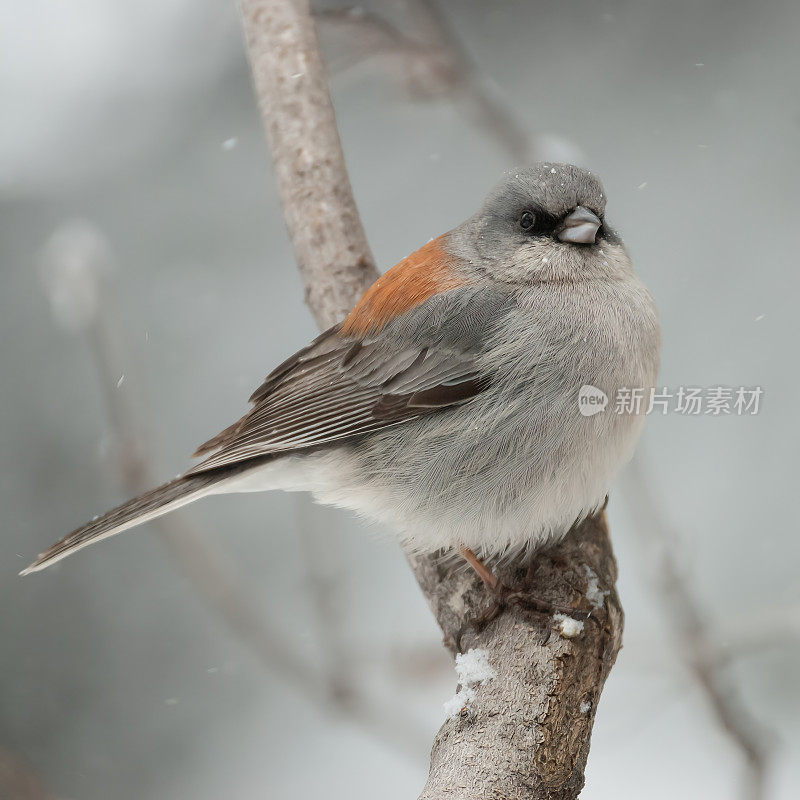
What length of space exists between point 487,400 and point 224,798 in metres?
2.90

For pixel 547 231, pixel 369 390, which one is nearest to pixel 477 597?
pixel 369 390

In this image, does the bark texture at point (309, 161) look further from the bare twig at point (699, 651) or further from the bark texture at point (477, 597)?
the bare twig at point (699, 651)

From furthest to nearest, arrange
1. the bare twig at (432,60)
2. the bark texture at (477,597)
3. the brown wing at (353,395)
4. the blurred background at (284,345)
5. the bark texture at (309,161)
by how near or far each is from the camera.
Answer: the blurred background at (284,345), the bark texture at (309,161), the bare twig at (432,60), the brown wing at (353,395), the bark texture at (477,597)

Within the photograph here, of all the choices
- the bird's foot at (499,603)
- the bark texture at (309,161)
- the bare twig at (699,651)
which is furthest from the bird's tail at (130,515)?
the bare twig at (699,651)

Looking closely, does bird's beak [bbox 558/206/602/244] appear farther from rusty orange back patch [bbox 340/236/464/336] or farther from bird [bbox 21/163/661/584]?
rusty orange back patch [bbox 340/236/464/336]

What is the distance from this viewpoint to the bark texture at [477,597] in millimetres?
2059

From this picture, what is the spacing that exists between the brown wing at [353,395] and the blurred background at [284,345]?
43.7 inches

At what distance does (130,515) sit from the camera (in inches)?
98.0

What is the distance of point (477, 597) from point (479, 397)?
0.59 meters

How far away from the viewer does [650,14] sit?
5.13 meters

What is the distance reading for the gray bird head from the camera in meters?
2.61

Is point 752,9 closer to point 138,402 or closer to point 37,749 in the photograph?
point 138,402

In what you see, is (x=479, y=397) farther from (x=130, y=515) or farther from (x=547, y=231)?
(x=130, y=515)

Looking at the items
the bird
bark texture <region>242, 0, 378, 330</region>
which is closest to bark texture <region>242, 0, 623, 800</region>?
bark texture <region>242, 0, 378, 330</region>
